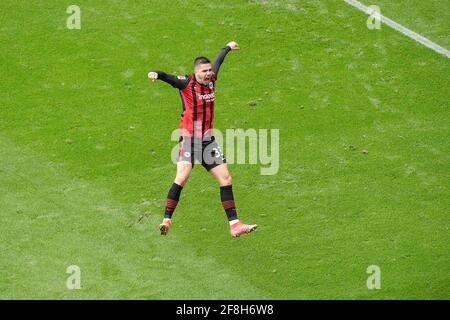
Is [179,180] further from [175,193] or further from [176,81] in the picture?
[176,81]

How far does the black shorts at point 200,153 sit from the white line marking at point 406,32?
786 centimetres

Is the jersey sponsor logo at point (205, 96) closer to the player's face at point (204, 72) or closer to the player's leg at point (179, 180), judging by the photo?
the player's face at point (204, 72)

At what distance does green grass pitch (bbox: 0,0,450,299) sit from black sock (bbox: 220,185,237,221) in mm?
603

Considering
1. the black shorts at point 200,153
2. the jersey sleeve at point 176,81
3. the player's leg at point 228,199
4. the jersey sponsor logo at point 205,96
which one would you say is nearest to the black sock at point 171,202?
the black shorts at point 200,153

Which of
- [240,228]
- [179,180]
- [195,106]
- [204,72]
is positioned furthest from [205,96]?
[240,228]

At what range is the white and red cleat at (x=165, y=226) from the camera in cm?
1437

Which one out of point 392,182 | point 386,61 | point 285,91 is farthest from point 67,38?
point 392,182

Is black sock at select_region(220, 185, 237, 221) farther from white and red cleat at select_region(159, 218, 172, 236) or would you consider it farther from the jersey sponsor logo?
the jersey sponsor logo

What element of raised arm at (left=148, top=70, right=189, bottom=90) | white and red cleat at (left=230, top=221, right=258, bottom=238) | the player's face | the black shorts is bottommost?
white and red cleat at (left=230, top=221, right=258, bottom=238)

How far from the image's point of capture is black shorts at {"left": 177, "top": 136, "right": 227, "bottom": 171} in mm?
14875

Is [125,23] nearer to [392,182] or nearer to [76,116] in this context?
[76,116]

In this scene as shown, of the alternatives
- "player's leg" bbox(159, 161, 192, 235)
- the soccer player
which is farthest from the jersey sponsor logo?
"player's leg" bbox(159, 161, 192, 235)

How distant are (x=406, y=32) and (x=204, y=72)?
8121 mm
